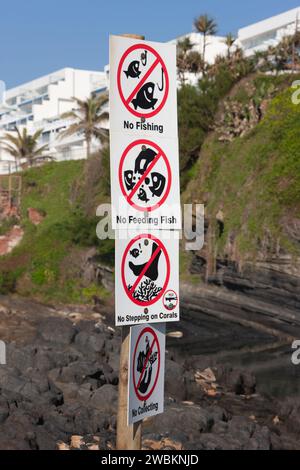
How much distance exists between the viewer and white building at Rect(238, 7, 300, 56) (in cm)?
6188

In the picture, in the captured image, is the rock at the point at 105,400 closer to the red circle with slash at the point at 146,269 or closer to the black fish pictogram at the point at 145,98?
the red circle with slash at the point at 146,269

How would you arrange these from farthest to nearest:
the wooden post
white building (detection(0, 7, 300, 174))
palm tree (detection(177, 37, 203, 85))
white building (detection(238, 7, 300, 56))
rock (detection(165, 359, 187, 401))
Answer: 1. white building (detection(238, 7, 300, 56))
2. white building (detection(0, 7, 300, 174))
3. palm tree (detection(177, 37, 203, 85))
4. rock (detection(165, 359, 187, 401))
5. the wooden post

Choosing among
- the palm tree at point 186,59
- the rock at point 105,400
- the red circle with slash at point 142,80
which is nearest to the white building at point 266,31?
the palm tree at point 186,59

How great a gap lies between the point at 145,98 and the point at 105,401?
11.0 meters

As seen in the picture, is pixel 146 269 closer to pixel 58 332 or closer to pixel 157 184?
pixel 157 184

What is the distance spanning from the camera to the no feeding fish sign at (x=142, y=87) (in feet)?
16.0

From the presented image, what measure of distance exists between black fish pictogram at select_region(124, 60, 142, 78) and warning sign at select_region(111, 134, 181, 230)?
46 cm

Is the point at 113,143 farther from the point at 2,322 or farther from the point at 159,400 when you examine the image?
the point at 2,322

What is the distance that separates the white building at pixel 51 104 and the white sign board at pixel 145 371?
61.6 m

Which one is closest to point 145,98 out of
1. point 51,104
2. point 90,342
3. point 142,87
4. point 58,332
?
point 142,87

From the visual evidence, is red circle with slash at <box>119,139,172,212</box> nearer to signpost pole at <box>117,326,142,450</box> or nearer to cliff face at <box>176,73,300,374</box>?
signpost pole at <box>117,326,142,450</box>

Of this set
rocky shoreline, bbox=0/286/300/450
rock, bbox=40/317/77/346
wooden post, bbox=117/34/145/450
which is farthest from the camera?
rock, bbox=40/317/77/346

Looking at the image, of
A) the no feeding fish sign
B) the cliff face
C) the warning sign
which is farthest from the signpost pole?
the cliff face
